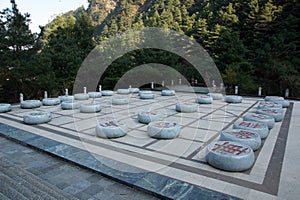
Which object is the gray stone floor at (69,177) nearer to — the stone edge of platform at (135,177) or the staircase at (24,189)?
the stone edge of platform at (135,177)

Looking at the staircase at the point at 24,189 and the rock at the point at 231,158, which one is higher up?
the staircase at the point at 24,189

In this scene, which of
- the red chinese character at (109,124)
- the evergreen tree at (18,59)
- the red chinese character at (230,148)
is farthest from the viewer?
the evergreen tree at (18,59)

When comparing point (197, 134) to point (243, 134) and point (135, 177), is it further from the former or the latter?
point (135, 177)

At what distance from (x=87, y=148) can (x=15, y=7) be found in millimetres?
10690

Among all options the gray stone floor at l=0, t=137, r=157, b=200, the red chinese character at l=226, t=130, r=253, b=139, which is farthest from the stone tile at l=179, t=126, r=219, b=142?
the gray stone floor at l=0, t=137, r=157, b=200

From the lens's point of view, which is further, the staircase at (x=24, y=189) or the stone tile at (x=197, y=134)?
the stone tile at (x=197, y=134)

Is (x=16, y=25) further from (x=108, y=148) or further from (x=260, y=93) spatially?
(x=260, y=93)

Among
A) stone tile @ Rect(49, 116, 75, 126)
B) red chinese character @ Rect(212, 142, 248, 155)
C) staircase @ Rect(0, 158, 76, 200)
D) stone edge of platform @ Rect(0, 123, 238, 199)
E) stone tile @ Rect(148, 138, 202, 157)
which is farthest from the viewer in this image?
stone tile @ Rect(49, 116, 75, 126)

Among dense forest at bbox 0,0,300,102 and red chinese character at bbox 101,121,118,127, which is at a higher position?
dense forest at bbox 0,0,300,102

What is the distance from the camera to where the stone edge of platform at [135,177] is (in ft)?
9.49

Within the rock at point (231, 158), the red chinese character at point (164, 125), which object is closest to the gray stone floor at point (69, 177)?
the rock at point (231, 158)

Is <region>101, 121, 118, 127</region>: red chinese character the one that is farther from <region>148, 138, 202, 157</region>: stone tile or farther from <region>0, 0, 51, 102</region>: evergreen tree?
<region>0, 0, 51, 102</region>: evergreen tree

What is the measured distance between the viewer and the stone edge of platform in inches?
114

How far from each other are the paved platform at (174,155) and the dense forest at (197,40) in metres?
5.15
